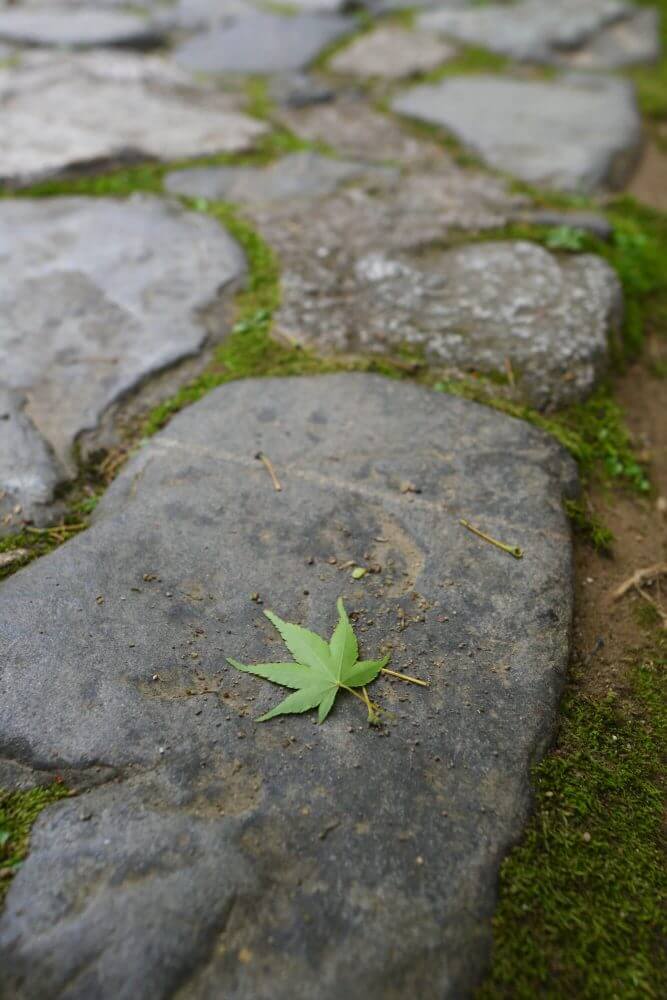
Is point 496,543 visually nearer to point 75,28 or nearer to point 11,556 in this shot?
point 11,556

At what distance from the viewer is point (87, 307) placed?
7.36ft

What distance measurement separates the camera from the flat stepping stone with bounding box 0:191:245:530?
1.88 meters

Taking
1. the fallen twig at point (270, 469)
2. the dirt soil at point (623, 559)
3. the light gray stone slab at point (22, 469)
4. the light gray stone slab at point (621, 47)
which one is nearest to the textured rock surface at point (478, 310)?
the dirt soil at point (623, 559)

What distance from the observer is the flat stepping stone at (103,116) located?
300 centimetres

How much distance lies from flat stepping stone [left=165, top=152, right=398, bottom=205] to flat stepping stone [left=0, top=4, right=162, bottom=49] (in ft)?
5.97

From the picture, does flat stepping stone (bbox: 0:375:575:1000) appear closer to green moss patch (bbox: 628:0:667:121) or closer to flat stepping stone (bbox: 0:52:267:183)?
flat stepping stone (bbox: 0:52:267:183)

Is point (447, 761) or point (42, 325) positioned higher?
point (42, 325)

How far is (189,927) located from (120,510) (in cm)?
89

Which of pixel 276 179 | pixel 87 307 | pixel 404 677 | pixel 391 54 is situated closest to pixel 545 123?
pixel 391 54

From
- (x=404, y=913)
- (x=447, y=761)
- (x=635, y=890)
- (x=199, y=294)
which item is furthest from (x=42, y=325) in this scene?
(x=635, y=890)

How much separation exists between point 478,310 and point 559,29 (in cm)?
327

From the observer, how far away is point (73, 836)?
117 centimetres

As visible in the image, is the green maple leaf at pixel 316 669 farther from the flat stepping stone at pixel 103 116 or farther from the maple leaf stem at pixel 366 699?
the flat stepping stone at pixel 103 116

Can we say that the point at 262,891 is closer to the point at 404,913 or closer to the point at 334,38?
the point at 404,913
